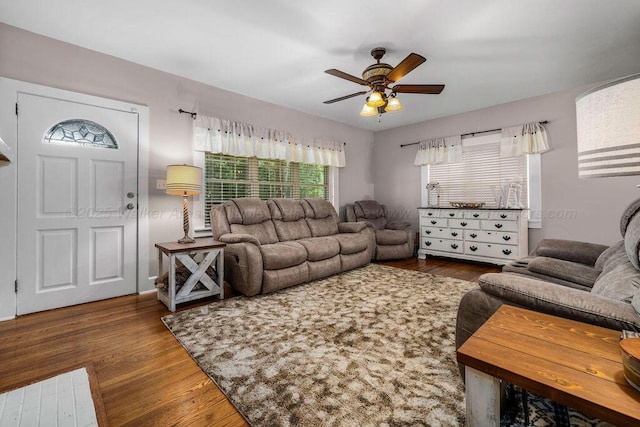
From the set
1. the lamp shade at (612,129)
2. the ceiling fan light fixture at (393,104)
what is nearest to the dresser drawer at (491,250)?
the ceiling fan light fixture at (393,104)

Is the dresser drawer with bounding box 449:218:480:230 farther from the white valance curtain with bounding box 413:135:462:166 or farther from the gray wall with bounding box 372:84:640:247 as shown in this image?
the white valance curtain with bounding box 413:135:462:166

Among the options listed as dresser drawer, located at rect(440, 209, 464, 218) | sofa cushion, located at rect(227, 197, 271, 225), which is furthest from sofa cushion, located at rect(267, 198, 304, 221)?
dresser drawer, located at rect(440, 209, 464, 218)

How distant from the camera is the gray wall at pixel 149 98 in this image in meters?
2.43

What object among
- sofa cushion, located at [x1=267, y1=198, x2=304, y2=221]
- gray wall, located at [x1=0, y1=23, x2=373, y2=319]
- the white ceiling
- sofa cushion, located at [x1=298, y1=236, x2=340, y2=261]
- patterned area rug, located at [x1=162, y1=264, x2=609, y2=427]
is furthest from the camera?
sofa cushion, located at [x1=267, y1=198, x2=304, y2=221]

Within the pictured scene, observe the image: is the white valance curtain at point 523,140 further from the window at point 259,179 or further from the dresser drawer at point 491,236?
the window at point 259,179

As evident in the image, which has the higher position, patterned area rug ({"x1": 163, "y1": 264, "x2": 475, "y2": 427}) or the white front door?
the white front door

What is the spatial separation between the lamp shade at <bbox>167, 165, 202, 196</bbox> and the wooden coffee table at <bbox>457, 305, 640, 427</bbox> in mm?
2735

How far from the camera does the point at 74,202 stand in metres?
2.72

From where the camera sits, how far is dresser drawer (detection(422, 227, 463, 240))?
177 inches

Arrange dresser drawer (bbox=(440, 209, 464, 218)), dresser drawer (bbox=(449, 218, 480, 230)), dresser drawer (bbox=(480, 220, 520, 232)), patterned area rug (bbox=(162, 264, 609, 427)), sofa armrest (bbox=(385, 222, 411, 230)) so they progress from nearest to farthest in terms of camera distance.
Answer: patterned area rug (bbox=(162, 264, 609, 427)) < dresser drawer (bbox=(480, 220, 520, 232)) < dresser drawer (bbox=(449, 218, 480, 230)) < dresser drawer (bbox=(440, 209, 464, 218)) < sofa armrest (bbox=(385, 222, 411, 230))

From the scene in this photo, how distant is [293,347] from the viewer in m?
1.91

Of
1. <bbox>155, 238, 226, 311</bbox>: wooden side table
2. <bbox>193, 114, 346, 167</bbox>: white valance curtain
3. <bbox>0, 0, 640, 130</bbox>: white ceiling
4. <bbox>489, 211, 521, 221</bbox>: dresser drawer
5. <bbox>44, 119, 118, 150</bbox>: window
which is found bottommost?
<bbox>155, 238, 226, 311</bbox>: wooden side table

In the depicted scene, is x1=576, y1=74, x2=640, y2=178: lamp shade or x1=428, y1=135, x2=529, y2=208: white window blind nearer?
x1=576, y1=74, x2=640, y2=178: lamp shade

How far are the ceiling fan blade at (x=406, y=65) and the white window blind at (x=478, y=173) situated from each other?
277 cm
